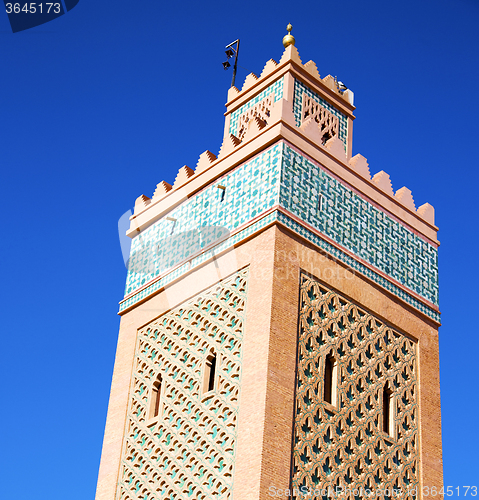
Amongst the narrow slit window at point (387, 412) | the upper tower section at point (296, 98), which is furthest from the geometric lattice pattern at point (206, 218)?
the narrow slit window at point (387, 412)

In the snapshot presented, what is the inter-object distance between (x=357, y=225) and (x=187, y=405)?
2769mm

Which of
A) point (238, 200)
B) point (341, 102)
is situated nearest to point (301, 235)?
point (238, 200)

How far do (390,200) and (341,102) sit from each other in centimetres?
182

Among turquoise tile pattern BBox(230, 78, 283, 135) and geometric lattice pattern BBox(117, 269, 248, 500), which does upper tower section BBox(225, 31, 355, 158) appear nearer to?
turquoise tile pattern BBox(230, 78, 283, 135)

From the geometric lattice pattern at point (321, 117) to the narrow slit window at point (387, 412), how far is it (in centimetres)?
351

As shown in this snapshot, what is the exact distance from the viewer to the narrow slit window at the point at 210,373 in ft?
30.1

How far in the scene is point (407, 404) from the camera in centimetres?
962

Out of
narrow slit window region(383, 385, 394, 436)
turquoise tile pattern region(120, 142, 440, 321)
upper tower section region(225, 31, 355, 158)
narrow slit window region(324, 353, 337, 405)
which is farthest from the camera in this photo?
upper tower section region(225, 31, 355, 158)

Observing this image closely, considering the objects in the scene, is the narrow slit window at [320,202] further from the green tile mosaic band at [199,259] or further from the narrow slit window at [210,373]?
the narrow slit window at [210,373]

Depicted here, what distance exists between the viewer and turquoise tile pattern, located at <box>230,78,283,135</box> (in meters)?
11.3

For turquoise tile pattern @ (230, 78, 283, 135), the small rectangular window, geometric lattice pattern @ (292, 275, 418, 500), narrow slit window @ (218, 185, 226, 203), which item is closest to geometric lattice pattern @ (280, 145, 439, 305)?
geometric lattice pattern @ (292, 275, 418, 500)

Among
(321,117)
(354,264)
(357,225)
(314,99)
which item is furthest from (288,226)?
(314,99)

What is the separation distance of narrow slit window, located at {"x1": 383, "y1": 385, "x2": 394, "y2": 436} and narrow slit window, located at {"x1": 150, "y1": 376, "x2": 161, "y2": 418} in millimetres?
2373

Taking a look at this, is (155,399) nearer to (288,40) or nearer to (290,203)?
(290,203)
